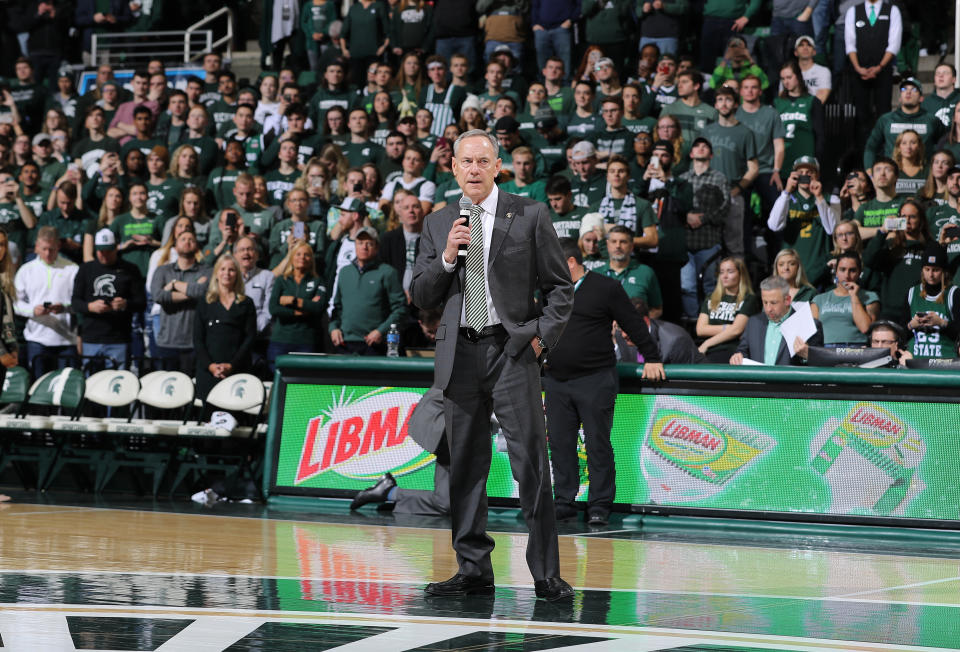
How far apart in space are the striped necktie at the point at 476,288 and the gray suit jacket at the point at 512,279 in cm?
4

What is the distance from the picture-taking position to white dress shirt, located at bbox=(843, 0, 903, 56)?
54.3ft

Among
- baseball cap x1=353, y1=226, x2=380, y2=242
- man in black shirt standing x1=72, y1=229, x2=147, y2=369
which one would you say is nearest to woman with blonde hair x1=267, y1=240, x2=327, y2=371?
baseball cap x1=353, y1=226, x2=380, y2=242

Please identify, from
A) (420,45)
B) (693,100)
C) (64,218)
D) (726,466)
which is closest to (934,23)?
(693,100)

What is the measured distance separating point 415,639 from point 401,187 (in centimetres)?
1091

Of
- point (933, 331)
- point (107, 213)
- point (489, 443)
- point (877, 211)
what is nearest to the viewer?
point (489, 443)

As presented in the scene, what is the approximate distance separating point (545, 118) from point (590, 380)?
6.17 metres

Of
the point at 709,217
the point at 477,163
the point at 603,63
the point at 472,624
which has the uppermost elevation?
the point at 603,63

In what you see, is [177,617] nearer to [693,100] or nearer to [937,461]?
[937,461]

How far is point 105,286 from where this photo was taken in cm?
1545

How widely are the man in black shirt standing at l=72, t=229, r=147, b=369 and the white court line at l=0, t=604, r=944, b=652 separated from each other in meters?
8.90

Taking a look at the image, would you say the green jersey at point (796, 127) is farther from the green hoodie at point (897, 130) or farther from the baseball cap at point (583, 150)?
the baseball cap at point (583, 150)

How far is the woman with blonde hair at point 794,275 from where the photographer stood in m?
13.1

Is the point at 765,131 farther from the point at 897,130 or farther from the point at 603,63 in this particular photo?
the point at 603,63

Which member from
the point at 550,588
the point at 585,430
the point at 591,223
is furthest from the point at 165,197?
the point at 550,588
